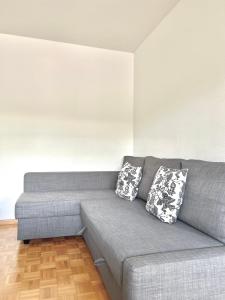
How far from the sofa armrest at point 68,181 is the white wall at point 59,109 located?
0.31m

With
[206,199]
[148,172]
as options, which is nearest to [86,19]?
[148,172]

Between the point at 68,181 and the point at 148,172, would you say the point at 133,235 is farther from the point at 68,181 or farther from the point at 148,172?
the point at 68,181

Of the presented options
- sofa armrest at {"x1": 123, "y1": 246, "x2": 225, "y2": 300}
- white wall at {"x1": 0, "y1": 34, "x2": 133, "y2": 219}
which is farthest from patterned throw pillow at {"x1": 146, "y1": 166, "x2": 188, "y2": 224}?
white wall at {"x1": 0, "y1": 34, "x2": 133, "y2": 219}

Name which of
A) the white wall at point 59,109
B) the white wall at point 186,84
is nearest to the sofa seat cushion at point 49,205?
the white wall at point 59,109

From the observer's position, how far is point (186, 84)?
7.41 feet

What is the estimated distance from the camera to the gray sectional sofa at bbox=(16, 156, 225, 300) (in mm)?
1096

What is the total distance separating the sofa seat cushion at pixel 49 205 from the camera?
2.39 meters

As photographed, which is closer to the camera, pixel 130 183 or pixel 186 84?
pixel 186 84

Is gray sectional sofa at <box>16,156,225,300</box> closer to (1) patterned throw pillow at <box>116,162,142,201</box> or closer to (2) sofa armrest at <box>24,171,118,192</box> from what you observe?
(1) patterned throw pillow at <box>116,162,142,201</box>

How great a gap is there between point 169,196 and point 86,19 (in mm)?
2231

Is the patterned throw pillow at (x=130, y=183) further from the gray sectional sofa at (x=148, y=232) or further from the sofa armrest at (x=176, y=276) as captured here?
the sofa armrest at (x=176, y=276)

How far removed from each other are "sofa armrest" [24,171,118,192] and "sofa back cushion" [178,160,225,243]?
1.48 meters

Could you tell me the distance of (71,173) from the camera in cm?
306

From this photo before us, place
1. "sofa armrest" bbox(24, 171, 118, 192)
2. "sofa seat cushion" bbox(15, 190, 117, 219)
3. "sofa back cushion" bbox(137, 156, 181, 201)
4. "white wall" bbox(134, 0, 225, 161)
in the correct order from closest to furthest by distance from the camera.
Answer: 1. "white wall" bbox(134, 0, 225, 161)
2. "sofa back cushion" bbox(137, 156, 181, 201)
3. "sofa seat cushion" bbox(15, 190, 117, 219)
4. "sofa armrest" bbox(24, 171, 118, 192)
